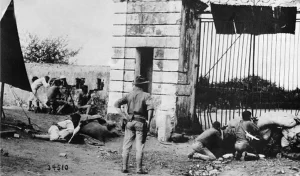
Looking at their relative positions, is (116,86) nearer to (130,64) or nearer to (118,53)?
(130,64)

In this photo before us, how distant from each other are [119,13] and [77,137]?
11.8 ft

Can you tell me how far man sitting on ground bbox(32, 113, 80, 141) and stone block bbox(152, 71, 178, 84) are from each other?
228 centimetres

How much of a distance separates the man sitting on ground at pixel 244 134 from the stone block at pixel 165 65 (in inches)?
97.5

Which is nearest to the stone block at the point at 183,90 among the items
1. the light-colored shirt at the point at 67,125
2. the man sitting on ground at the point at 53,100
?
the light-colored shirt at the point at 67,125

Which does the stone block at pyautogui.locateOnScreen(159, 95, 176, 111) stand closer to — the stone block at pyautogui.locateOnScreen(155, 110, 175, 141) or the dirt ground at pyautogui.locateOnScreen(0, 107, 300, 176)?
the stone block at pyautogui.locateOnScreen(155, 110, 175, 141)

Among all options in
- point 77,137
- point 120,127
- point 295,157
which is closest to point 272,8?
point 295,157

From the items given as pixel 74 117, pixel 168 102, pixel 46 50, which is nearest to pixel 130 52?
pixel 168 102

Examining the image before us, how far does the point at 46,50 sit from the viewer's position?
18766 millimetres

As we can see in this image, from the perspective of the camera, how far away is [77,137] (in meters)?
7.90

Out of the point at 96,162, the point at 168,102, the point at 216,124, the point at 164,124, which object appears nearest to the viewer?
the point at 96,162

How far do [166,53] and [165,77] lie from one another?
0.62m

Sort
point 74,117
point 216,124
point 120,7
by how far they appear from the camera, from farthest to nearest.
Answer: point 120,7 → point 74,117 → point 216,124

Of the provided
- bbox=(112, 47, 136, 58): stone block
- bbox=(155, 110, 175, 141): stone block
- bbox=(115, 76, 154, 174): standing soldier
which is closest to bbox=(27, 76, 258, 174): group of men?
bbox=(115, 76, 154, 174): standing soldier

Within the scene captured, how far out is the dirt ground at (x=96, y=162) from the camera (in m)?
5.71
